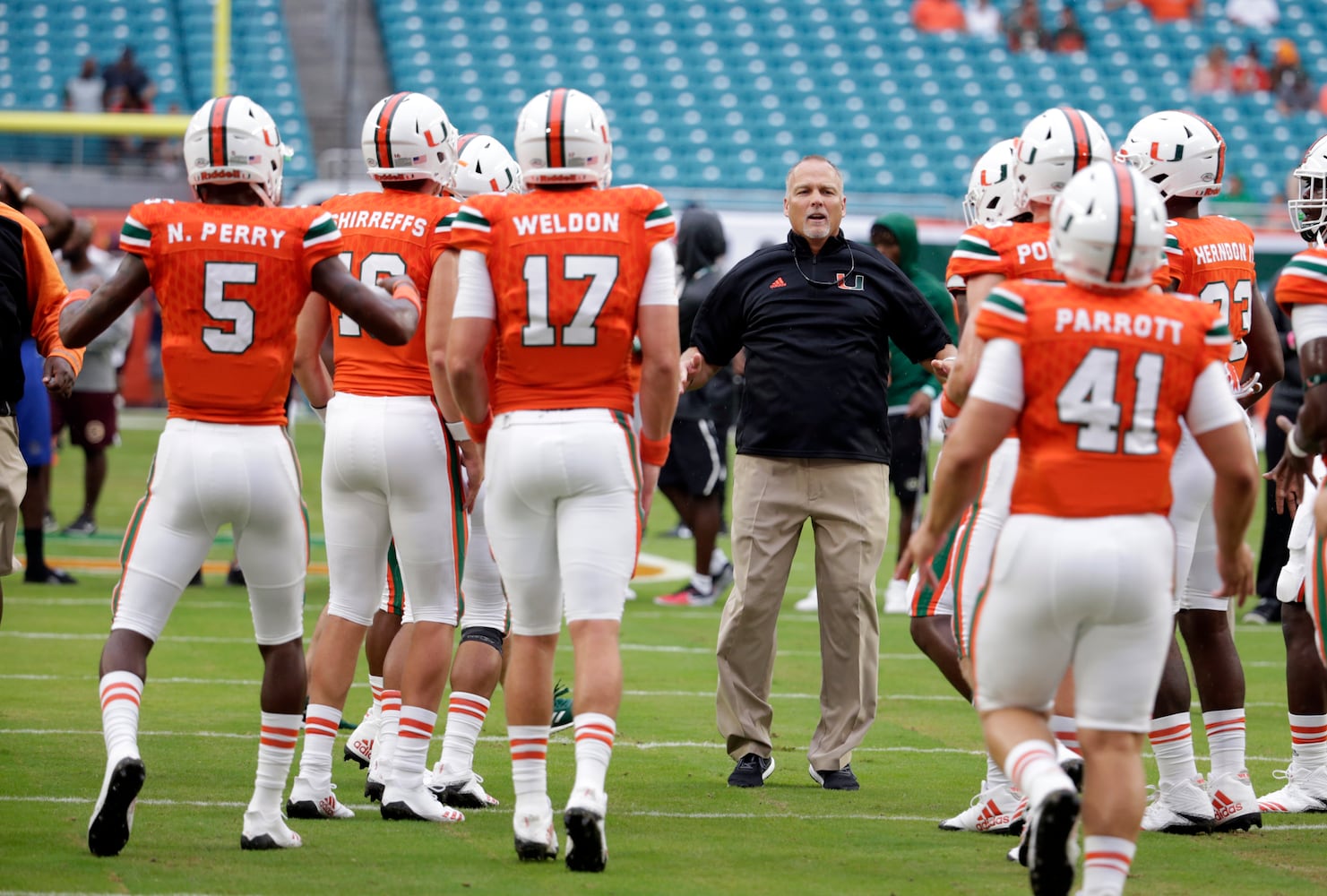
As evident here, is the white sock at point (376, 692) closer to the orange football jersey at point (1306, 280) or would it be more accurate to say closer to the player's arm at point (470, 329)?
the player's arm at point (470, 329)

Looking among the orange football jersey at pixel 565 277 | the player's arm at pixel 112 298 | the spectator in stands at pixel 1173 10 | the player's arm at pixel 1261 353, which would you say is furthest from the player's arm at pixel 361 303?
the spectator in stands at pixel 1173 10

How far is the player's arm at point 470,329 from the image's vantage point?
496 cm

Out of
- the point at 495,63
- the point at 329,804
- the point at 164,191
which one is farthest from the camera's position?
the point at 495,63

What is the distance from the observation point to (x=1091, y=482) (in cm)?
412

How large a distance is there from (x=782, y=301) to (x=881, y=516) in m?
0.89

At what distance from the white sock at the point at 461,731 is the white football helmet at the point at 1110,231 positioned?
2.53 metres

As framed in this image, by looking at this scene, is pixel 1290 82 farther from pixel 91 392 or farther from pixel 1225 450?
pixel 1225 450

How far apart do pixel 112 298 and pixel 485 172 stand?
6.22 feet

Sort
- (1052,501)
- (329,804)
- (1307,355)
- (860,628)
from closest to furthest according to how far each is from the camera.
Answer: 1. (1052,501)
2. (1307,355)
3. (329,804)
4. (860,628)

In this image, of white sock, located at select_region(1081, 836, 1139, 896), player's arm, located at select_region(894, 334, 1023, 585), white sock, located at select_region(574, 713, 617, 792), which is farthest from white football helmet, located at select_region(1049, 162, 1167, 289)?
white sock, located at select_region(574, 713, 617, 792)

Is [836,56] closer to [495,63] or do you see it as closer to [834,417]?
[495,63]

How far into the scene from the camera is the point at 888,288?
6547 millimetres

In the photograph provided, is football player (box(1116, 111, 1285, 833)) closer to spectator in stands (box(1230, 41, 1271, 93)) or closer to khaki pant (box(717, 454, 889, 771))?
khaki pant (box(717, 454, 889, 771))

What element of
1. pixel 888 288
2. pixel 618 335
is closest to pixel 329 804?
pixel 618 335
